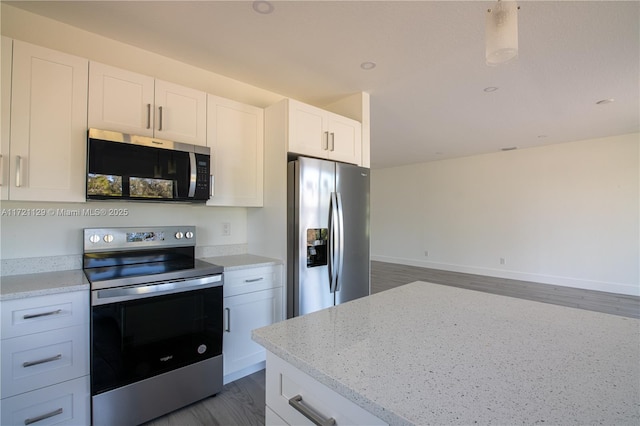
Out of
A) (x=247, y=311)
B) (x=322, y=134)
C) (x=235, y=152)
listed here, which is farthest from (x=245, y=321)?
(x=322, y=134)

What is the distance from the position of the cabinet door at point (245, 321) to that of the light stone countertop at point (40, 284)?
90cm

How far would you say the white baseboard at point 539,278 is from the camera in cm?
472

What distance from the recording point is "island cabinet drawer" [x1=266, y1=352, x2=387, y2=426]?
0.72 meters

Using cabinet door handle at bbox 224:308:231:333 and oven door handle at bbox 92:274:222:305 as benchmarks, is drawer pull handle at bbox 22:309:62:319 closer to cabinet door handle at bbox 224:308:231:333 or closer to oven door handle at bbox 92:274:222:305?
oven door handle at bbox 92:274:222:305

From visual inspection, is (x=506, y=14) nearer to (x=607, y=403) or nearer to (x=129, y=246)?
(x=607, y=403)

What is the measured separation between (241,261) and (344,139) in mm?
1508

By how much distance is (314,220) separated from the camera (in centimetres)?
247

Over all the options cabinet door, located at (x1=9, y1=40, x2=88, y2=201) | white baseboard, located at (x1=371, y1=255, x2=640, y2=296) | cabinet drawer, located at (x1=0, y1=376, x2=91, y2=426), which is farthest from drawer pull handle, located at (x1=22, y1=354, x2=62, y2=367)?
white baseboard, located at (x1=371, y1=255, x2=640, y2=296)

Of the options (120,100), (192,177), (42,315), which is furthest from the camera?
(192,177)

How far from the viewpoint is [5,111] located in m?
1.64

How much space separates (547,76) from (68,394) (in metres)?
4.18

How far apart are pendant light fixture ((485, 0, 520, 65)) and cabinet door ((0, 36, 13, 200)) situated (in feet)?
7.86

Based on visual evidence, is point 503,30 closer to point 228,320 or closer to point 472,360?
point 472,360

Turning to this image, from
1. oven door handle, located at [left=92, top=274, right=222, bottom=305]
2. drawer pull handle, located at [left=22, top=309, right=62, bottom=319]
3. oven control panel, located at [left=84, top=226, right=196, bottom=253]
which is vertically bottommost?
drawer pull handle, located at [left=22, top=309, right=62, bottom=319]
